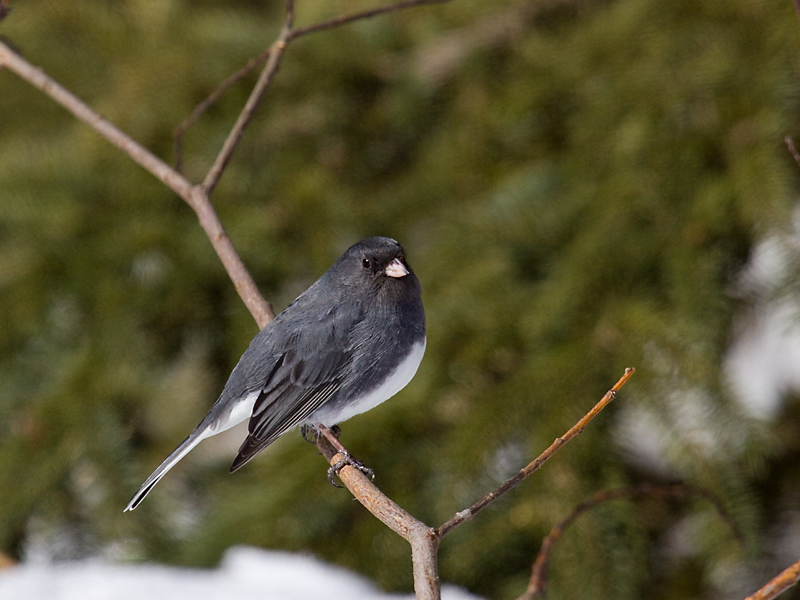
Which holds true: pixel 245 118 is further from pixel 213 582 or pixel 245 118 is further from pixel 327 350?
pixel 213 582

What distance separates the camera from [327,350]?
0.95 m

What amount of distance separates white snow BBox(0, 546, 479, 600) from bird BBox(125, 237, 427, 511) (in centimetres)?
39

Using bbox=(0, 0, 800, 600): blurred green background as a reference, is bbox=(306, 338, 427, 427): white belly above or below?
below

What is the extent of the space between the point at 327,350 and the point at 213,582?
22.0 inches

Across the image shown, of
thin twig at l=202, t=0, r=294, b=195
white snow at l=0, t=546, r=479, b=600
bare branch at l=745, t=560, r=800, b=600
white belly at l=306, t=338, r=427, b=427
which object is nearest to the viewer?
bare branch at l=745, t=560, r=800, b=600

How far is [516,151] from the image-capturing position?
1.74 metres

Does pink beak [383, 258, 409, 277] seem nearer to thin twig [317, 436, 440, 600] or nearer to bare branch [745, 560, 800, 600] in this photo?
thin twig [317, 436, 440, 600]

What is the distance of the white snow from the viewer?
1207 millimetres


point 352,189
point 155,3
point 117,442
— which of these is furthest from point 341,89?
point 117,442

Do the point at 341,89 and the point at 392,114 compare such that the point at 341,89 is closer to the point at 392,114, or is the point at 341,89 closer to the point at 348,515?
the point at 392,114

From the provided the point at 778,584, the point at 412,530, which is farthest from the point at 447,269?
the point at 778,584

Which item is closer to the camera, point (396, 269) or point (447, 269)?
point (396, 269)

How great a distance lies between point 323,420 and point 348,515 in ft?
1.42

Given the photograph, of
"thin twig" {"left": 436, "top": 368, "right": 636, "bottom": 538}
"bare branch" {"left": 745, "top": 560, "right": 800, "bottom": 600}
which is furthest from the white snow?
"bare branch" {"left": 745, "top": 560, "right": 800, "bottom": 600}
